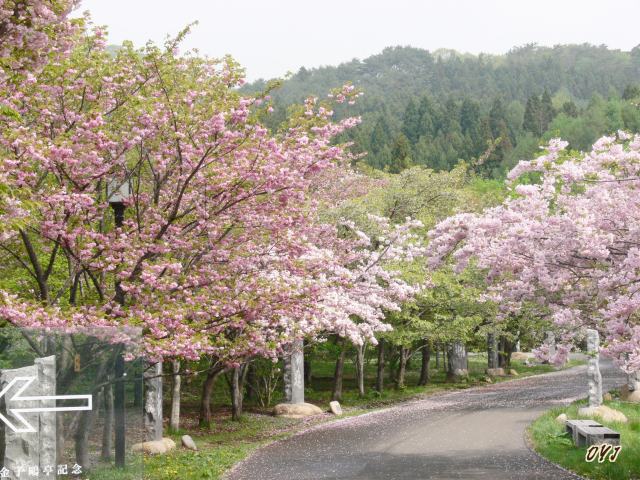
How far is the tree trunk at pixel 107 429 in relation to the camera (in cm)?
831

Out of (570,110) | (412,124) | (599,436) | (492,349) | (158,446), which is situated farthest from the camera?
(412,124)

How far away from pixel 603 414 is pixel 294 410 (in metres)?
10.3

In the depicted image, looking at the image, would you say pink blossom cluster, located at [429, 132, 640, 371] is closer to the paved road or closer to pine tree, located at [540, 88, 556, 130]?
the paved road

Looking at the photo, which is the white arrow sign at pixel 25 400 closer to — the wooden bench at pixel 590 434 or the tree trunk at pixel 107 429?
the tree trunk at pixel 107 429

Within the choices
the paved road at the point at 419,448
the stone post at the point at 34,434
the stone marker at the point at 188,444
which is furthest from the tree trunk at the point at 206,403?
the stone post at the point at 34,434

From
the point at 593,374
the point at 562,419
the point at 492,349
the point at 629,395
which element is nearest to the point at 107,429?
the point at 562,419

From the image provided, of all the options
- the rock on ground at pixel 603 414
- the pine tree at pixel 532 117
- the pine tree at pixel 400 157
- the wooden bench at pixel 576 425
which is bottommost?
the rock on ground at pixel 603 414

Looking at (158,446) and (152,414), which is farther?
(152,414)

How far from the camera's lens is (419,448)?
59.6ft

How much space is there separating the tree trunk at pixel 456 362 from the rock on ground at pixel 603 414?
20430 mm

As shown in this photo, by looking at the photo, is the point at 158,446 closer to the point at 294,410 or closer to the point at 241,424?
the point at 241,424

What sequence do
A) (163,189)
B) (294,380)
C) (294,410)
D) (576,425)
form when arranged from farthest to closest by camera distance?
(294,380) → (294,410) → (576,425) → (163,189)

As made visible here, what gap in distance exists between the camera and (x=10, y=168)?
10289 millimetres

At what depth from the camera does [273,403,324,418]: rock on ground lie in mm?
26828
